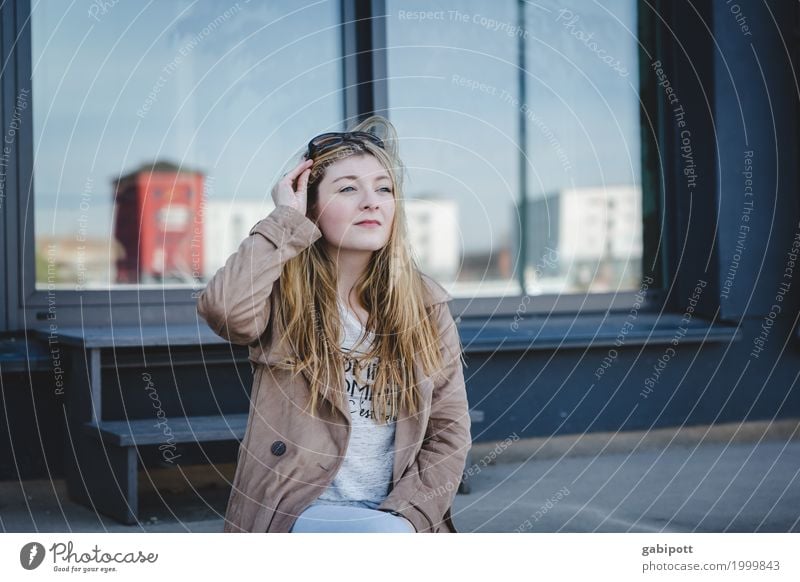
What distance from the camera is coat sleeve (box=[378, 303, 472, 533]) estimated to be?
2178 millimetres

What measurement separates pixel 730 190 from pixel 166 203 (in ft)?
8.94

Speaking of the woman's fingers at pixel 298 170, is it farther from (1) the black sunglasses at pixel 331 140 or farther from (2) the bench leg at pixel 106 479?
(2) the bench leg at pixel 106 479

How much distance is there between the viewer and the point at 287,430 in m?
2.17

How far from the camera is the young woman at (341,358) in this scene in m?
2.16

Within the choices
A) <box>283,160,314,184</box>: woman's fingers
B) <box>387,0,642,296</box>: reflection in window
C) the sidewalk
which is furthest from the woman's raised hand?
<box>387,0,642,296</box>: reflection in window

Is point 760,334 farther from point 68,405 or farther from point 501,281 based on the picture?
point 68,405

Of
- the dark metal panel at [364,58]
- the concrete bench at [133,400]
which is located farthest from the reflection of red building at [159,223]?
the dark metal panel at [364,58]

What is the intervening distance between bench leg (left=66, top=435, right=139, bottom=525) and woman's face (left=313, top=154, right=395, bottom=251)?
5.35 ft

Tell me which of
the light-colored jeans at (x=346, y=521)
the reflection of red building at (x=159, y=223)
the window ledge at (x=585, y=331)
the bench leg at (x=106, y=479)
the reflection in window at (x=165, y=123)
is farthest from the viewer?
the window ledge at (x=585, y=331)

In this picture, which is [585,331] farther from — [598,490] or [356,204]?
[356,204]

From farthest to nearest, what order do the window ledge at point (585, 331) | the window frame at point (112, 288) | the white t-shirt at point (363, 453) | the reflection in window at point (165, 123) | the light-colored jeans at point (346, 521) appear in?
the window ledge at point (585, 331) → the reflection in window at point (165, 123) → the window frame at point (112, 288) → the white t-shirt at point (363, 453) → the light-colored jeans at point (346, 521)

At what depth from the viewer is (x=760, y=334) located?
17.6ft

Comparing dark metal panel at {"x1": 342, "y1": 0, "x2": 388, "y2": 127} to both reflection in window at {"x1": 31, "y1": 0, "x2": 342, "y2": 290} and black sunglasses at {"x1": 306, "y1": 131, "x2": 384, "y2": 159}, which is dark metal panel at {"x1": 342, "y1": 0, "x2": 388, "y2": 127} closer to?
reflection in window at {"x1": 31, "y1": 0, "x2": 342, "y2": 290}
